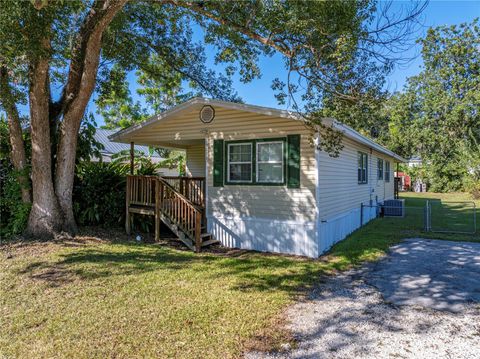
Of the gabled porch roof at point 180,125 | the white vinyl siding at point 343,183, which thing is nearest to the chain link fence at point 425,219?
the white vinyl siding at point 343,183

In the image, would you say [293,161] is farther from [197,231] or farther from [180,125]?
[180,125]

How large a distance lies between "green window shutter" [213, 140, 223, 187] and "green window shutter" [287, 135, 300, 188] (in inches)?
75.8

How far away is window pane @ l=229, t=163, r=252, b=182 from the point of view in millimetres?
8242

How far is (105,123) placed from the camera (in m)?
29.0

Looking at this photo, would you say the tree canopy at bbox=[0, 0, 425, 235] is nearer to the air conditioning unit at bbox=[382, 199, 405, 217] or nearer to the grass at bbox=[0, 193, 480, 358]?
the grass at bbox=[0, 193, 480, 358]

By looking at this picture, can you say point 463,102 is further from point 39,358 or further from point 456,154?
point 39,358

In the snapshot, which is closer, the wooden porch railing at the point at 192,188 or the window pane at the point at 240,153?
the window pane at the point at 240,153

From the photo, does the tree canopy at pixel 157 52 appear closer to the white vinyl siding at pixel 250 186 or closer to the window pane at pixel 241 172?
the white vinyl siding at pixel 250 186

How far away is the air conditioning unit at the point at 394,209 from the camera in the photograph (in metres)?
13.9

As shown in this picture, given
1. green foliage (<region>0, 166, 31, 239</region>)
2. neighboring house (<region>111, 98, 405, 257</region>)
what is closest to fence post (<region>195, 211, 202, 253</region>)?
neighboring house (<region>111, 98, 405, 257</region>)

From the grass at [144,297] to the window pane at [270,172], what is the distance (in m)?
1.88

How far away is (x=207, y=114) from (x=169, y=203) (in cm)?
263

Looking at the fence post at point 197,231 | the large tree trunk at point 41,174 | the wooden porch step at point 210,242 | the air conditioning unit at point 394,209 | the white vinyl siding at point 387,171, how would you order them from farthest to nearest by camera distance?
the white vinyl siding at point 387,171 < the air conditioning unit at point 394,209 < the wooden porch step at point 210,242 < the fence post at point 197,231 < the large tree trunk at point 41,174

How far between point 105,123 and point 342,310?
29.1m
